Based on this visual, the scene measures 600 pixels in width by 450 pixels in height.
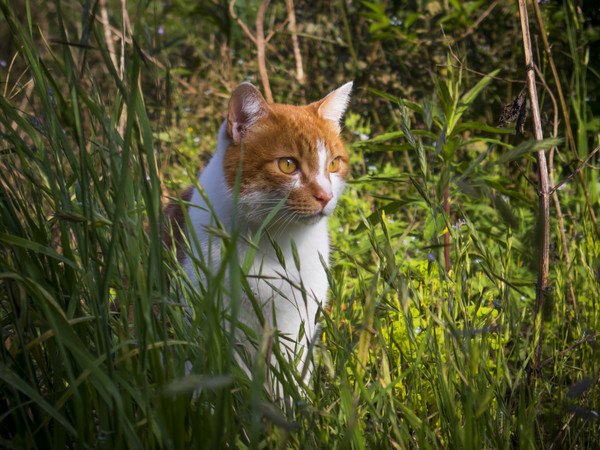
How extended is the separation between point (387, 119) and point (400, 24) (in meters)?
0.60

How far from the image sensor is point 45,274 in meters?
1.31

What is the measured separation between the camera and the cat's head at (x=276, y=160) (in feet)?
7.24

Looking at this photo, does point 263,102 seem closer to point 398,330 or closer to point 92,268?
point 398,330

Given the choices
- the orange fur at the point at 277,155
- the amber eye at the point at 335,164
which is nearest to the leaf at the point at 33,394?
the orange fur at the point at 277,155

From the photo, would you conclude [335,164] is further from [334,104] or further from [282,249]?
[282,249]

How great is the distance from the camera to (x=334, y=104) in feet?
8.42

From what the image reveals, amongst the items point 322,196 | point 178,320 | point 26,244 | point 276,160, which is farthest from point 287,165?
point 26,244

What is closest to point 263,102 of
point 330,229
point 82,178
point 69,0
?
point 330,229

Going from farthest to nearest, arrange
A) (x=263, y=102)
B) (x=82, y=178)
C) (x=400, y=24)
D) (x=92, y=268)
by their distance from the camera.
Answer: (x=400, y=24) → (x=263, y=102) → (x=92, y=268) → (x=82, y=178)

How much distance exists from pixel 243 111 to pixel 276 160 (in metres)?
0.19

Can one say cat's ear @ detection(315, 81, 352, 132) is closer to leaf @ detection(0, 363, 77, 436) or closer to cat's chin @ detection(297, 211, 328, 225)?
cat's chin @ detection(297, 211, 328, 225)

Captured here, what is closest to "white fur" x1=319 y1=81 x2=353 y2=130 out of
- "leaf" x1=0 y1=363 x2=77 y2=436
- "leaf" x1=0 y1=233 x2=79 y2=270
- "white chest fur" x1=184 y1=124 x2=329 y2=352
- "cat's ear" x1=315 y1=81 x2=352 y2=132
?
"cat's ear" x1=315 y1=81 x2=352 y2=132

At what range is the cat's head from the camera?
7.24 feet

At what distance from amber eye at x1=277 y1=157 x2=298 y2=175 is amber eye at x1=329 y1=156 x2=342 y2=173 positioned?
165 millimetres
